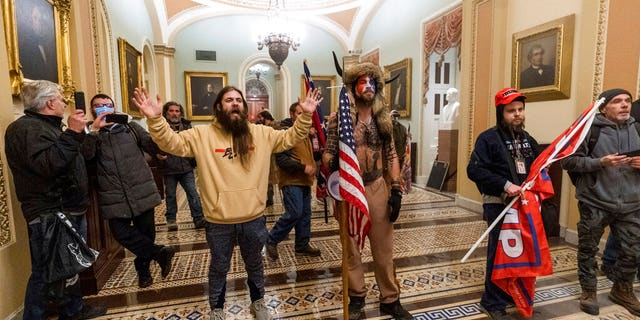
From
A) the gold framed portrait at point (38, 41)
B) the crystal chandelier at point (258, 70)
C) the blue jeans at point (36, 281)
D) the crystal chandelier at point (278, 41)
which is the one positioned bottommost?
the blue jeans at point (36, 281)

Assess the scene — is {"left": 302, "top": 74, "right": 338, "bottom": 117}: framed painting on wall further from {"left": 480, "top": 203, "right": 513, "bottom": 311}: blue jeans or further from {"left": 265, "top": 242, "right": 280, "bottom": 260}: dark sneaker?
{"left": 480, "top": 203, "right": 513, "bottom": 311}: blue jeans

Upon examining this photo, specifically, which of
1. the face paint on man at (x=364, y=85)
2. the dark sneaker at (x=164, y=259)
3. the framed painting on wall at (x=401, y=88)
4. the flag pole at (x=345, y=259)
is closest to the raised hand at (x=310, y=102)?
the face paint on man at (x=364, y=85)

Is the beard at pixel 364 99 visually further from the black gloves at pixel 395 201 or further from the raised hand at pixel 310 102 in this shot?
the black gloves at pixel 395 201

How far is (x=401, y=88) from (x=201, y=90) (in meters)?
5.96

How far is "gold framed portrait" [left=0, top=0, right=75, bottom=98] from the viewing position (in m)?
2.74

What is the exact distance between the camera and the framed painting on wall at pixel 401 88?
7.89m

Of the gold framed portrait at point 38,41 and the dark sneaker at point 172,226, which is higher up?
the gold framed portrait at point 38,41

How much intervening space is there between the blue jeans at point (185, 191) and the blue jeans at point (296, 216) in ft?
4.99

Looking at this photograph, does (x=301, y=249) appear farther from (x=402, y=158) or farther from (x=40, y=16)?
(x=40, y=16)

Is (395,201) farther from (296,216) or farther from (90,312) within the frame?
(90,312)

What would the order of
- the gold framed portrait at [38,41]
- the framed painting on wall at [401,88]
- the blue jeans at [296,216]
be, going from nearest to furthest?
the gold framed portrait at [38,41], the blue jeans at [296,216], the framed painting on wall at [401,88]

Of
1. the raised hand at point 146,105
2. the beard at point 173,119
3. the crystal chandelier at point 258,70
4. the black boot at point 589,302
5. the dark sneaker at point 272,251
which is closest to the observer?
the raised hand at point 146,105

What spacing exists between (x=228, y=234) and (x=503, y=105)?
6.64ft

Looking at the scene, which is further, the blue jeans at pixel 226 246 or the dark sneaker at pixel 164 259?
the dark sneaker at pixel 164 259
